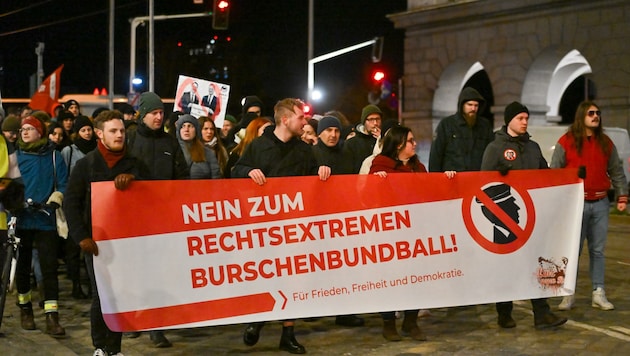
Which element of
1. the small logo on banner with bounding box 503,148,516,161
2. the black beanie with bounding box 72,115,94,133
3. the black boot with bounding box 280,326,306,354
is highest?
the black beanie with bounding box 72,115,94,133

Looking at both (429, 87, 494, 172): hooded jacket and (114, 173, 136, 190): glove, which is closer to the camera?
(114, 173, 136, 190): glove

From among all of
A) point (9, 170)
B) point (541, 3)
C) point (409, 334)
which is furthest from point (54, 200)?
point (541, 3)

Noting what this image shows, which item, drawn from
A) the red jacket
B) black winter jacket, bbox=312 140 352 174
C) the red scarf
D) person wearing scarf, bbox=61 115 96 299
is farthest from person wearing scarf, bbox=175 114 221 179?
the red jacket

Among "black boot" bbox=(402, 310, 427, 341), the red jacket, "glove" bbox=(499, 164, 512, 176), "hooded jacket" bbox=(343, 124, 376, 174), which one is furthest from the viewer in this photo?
"hooded jacket" bbox=(343, 124, 376, 174)

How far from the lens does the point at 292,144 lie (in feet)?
24.8

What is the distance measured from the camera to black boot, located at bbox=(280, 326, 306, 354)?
7.37m

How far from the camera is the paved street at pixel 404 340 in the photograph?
24.6ft

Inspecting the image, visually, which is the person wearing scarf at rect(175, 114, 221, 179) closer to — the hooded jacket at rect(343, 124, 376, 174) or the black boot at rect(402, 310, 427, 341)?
the hooded jacket at rect(343, 124, 376, 174)

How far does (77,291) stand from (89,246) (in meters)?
3.80

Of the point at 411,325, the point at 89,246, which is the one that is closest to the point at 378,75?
the point at 411,325

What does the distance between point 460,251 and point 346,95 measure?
59904 mm

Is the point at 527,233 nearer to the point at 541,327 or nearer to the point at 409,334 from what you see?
the point at 541,327

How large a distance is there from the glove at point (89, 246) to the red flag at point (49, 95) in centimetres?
1273

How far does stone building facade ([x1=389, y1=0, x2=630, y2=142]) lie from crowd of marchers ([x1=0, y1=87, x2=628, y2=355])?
846 inches
